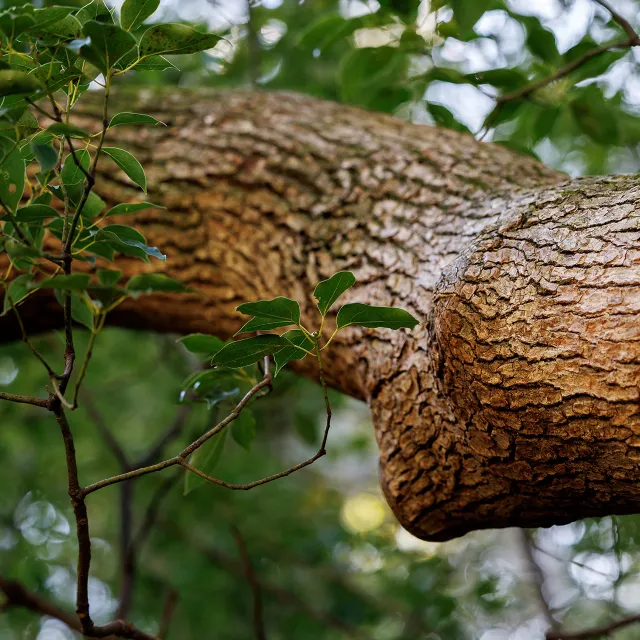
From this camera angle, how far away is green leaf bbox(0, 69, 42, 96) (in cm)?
62

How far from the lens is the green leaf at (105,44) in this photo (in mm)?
623

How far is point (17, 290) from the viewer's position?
0.83 metres

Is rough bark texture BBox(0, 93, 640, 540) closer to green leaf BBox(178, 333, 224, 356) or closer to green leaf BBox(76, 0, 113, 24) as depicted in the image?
green leaf BBox(178, 333, 224, 356)

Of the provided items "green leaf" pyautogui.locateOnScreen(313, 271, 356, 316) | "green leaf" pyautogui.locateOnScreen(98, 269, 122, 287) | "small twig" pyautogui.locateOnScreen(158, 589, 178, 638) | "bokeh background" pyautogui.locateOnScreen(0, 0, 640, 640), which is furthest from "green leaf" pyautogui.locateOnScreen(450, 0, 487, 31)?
"small twig" pyautogui.locateOnScreen(158, 589, 178, 638)

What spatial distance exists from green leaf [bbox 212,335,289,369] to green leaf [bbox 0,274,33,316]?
23cm

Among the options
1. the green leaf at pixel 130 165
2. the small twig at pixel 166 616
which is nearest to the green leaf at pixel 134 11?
the green leaf at pixel 130 165

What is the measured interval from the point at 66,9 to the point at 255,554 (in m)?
2.30

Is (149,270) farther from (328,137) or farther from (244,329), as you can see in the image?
(244,329)

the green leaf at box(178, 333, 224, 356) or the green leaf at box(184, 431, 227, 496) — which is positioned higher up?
the green leaf at box(178, 333, 224, 356)

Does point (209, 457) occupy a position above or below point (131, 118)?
below

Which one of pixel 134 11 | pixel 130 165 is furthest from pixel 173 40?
pixel 130 165

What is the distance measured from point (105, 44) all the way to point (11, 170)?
0.67 feet

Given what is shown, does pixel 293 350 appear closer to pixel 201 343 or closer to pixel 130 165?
pixel 201 343

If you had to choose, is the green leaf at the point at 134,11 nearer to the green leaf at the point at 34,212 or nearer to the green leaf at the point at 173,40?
the green leaf at the point at 173,40
